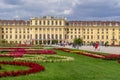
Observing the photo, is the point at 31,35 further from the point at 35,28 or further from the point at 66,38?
the point at 66,38

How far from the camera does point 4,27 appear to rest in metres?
103

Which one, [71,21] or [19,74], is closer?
[19,74]

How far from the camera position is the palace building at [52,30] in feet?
339

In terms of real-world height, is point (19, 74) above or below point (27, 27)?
below

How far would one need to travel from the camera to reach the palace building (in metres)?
103

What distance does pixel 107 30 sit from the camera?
106m

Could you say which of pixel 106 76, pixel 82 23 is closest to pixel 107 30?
pixel 82 23

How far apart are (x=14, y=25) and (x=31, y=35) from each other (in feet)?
19.8

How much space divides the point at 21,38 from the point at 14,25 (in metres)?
5.01

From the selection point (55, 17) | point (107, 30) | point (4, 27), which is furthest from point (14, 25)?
point (107, 30)

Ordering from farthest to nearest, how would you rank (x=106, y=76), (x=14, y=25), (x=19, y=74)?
1. (x=14, y=25)
2. (x=106, y=76)
3. (x=19, y=74)

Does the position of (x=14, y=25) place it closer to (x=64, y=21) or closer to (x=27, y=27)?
(x=27, y=27)

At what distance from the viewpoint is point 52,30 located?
105 m

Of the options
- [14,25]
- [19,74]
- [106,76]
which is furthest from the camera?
[14,25]
